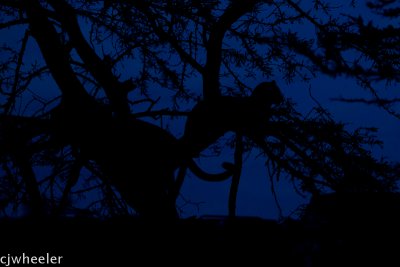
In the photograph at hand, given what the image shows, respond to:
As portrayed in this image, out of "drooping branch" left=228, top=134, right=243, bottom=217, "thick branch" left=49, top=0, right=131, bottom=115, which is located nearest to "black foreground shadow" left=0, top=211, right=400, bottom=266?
"drooping branch" left=228, top=134, right=243, bottom=217

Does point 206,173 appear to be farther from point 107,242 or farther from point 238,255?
point 107,242

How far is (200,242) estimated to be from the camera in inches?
93.5

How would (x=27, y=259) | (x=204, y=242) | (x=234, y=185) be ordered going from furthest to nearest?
(x=234, y=185)
(x=204, y=242)
(x=27, y=259)

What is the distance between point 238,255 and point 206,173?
0.79 m

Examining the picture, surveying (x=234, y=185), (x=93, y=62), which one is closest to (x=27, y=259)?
(x=234, y=185)

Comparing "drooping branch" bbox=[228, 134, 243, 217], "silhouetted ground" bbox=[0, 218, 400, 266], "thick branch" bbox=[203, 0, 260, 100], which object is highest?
"thick branch" bbox=[203, 0, 260, 100]

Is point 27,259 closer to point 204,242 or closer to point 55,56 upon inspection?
point 204,242

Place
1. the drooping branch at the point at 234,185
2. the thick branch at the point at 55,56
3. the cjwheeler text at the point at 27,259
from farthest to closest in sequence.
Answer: the thick branch at the point at 55,56 → the drooping branch at the point at 234,185 → the cjwheeler text at the point at 27,259

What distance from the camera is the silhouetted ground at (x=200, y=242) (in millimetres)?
2150

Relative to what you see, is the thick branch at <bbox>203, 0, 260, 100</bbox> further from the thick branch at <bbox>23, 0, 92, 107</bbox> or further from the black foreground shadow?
the black foreground shadow

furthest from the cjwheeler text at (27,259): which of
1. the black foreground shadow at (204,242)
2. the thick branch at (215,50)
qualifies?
the thick branch at (215,50)

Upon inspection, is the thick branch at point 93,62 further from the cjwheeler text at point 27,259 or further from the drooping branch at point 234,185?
the cjwheeler text at point 27,259

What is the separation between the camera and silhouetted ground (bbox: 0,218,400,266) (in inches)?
84.7

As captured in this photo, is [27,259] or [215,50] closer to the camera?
[27,259]
